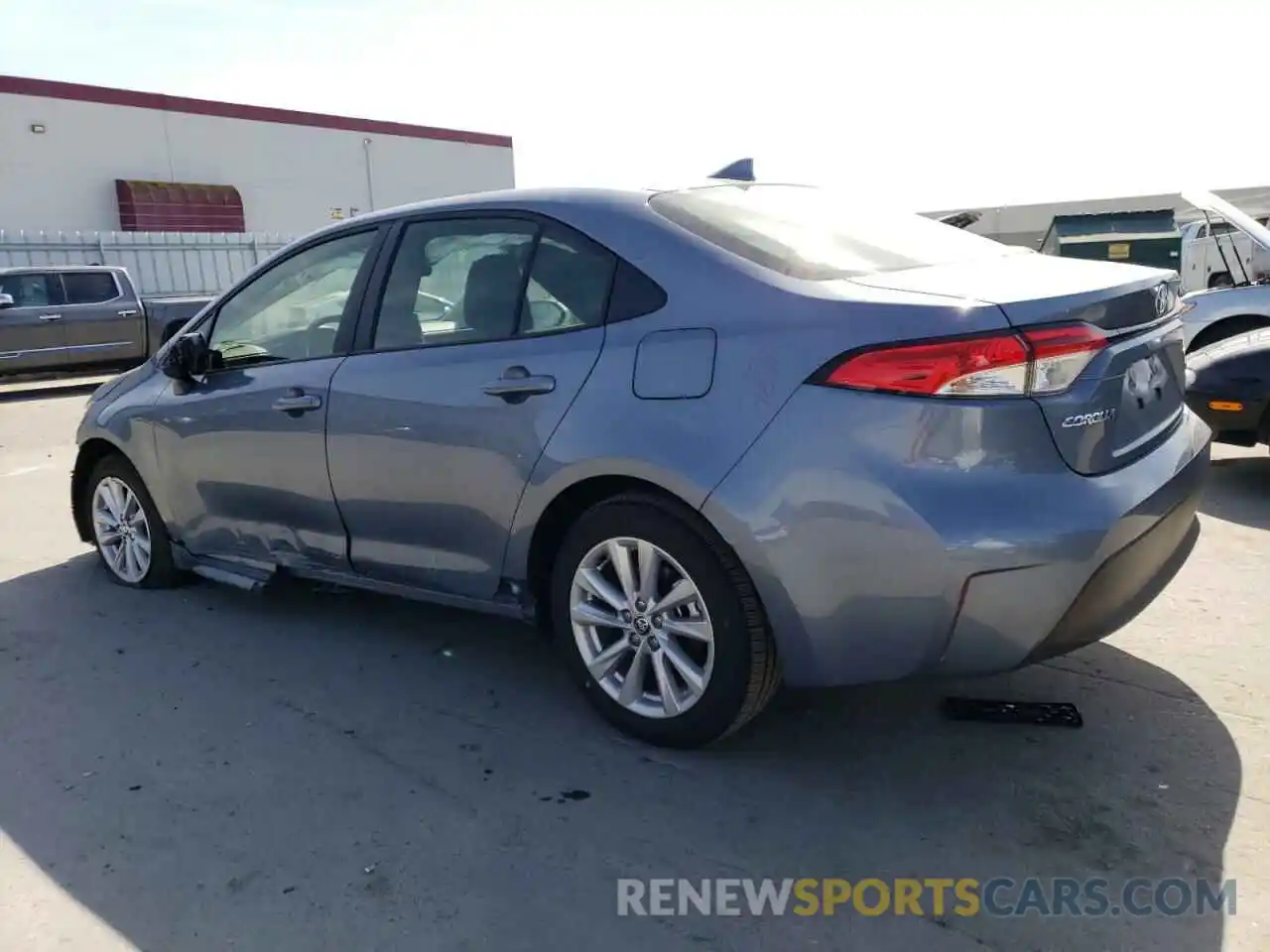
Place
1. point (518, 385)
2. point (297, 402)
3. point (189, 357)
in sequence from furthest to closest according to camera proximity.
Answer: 1. point (189, 357)
2. point (297, 402)
3. point (518, 385)

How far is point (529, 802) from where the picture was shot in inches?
113

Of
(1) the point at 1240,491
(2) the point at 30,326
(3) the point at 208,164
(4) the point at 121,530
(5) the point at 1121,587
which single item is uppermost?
(3) the point at 208,164

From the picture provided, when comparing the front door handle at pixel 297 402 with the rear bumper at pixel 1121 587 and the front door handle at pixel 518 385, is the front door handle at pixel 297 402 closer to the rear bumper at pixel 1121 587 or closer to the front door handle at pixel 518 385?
→ the front door handle at pixel 518 385

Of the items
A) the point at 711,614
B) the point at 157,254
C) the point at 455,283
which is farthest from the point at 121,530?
the point at 157,254

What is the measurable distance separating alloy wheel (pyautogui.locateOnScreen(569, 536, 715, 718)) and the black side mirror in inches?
82.7

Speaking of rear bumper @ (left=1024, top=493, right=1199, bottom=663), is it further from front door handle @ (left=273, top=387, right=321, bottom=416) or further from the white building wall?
the white building wall

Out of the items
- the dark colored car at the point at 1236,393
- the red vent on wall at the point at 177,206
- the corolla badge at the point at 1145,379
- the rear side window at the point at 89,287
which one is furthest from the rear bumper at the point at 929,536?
the red vent on wall at the point at 177,206

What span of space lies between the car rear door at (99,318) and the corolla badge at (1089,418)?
14.6m

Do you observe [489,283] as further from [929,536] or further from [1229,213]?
[1229,213]

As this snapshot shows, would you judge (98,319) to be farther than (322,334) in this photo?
Yes

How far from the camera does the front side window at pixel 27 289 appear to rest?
1380 cm

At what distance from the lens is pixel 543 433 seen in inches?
123

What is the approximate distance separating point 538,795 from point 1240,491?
4.97m

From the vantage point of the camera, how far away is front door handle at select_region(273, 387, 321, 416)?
3789 millimetres
